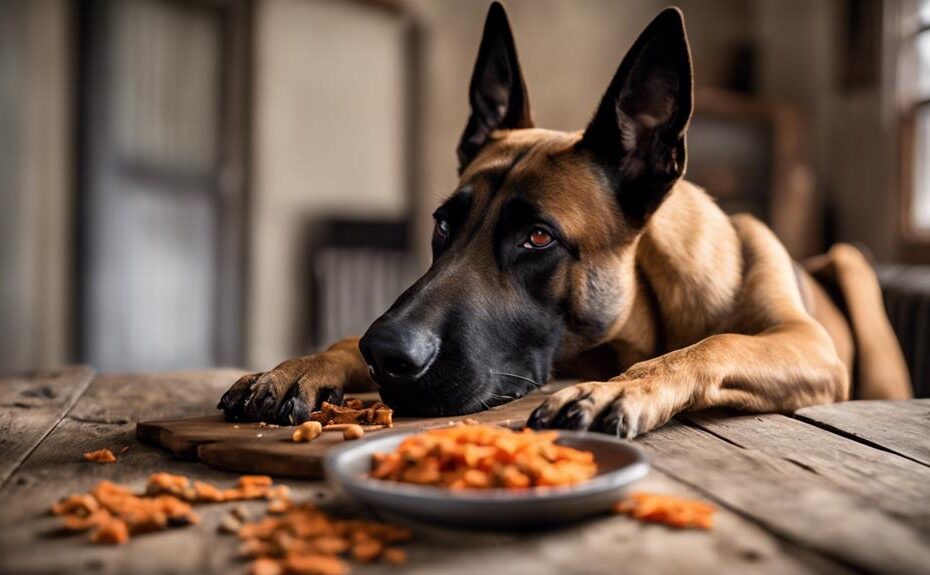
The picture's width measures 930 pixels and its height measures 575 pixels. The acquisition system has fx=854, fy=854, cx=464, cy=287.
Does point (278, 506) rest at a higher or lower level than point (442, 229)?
lower

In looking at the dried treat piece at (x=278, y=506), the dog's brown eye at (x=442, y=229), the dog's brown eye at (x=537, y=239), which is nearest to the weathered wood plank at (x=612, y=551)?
the dried treat piece at (x=278, y=506)

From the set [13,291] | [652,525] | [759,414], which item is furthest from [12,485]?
[13,291]

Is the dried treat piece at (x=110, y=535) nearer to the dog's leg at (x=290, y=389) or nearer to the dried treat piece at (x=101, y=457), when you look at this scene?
the dried treat piece at (x=101, y=457)

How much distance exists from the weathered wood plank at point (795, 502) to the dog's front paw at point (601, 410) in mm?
42

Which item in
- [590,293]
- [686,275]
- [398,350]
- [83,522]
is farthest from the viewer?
[686,275]

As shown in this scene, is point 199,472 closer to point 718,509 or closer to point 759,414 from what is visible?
point 718,509

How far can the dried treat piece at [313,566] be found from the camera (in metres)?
0.78

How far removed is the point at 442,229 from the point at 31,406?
0.90 meters

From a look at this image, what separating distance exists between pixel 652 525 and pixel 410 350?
1.97 feet

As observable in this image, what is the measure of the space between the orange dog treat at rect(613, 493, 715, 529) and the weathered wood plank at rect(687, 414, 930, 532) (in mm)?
228

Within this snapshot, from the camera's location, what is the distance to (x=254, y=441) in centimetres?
123

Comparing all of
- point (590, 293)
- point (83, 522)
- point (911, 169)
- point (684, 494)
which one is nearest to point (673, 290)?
point (590, 293)

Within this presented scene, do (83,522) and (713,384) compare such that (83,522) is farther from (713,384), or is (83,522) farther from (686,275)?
(686,275)

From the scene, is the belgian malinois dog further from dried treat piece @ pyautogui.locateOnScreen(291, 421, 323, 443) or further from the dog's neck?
dried treat piece @ pyautogui.locateOnScreen(291, 421, 323, 443)
